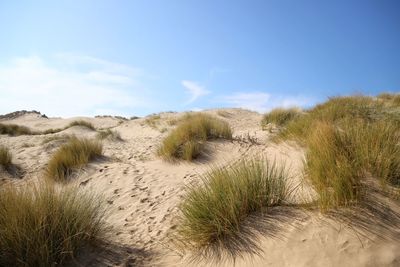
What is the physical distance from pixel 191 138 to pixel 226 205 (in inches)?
176

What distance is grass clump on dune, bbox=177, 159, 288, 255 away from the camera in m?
2.94

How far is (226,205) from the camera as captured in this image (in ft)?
9.97

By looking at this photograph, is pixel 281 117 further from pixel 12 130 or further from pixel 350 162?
pixel 12 130

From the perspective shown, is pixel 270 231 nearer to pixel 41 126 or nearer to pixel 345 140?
pixel 345 140

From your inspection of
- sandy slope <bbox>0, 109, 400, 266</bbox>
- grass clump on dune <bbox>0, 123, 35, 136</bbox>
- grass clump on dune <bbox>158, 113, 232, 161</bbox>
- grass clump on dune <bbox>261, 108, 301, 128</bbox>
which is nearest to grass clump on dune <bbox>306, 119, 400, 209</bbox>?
sandy slope <bbox>0, 109, 400, 266</bbox>

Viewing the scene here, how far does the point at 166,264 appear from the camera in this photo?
9.85 ft

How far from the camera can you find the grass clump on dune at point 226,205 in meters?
2.94

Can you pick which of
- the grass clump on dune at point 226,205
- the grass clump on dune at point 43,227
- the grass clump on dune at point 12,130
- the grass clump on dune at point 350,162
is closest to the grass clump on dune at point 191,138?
the grass clump on dune at point 350,162

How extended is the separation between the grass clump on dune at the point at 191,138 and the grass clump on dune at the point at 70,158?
5.18 ft

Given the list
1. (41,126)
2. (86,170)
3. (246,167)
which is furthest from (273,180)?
(41,126)

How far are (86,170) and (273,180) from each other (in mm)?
4531

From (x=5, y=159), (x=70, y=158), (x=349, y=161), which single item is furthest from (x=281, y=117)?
(x=5, y=159)

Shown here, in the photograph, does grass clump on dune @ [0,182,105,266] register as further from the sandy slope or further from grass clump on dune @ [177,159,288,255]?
grass clump on dune @ [177,159,288,255]

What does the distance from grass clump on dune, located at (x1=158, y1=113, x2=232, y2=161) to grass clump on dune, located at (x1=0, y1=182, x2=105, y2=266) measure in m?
3.66
